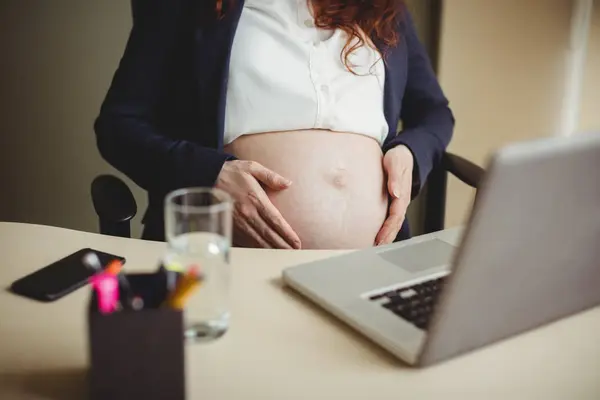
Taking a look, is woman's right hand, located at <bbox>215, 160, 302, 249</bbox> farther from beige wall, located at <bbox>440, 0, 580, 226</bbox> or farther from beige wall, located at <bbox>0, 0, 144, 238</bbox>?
beige wall, located at <bbox>440, 0, 580, 226</bbox>

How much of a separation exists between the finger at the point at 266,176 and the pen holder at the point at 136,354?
0.64 meters

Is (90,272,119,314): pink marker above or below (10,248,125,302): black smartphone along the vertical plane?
above

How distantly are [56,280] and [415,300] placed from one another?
0.45 meters

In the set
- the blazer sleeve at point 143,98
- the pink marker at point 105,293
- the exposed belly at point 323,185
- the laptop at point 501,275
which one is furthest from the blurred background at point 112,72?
the pink marker at point 105,293

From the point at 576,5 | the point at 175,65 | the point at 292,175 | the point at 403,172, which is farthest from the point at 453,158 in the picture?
the point at 576,5

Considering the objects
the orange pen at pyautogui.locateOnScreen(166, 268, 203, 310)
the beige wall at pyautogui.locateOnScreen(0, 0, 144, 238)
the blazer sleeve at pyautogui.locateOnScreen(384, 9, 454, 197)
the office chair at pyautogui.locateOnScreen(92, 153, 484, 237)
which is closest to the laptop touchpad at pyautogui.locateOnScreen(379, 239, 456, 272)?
the office chair at pyautogui.locateOnScreen(92, 153, 484, 237)

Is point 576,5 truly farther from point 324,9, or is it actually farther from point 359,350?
point 359,350

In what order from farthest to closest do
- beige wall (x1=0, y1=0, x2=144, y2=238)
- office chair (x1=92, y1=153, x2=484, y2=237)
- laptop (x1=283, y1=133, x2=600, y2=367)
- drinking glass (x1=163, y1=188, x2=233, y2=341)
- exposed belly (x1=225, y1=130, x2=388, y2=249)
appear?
beige wall (x1=0, y1=0, x2=144, y2=238)
exposed belly (x1=225, y1=130, x2=388, y2=249)
office chair (x1=92, y1=153, x2=484, y2=237)
drinking glass (x1=163, y1=188, x2=233, y2=341)
laptop (x1=283, y1=133, x2=600, y2=367)

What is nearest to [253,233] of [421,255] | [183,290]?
[421,255]

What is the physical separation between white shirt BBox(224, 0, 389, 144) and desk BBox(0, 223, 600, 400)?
22.1 inches

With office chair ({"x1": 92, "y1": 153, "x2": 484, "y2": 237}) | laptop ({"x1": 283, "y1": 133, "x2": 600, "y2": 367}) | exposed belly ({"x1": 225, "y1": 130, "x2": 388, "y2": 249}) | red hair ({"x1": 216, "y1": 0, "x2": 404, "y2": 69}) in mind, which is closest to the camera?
laptop ({"x1": 283, "y1": 133, "x2": 600, "y2": 367})

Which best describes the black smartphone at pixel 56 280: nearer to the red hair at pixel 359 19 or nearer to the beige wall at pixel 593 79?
the red hair at pixel 359 19

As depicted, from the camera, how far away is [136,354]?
2.25 ft

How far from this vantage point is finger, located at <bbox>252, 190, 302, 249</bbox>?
131 centimetres
